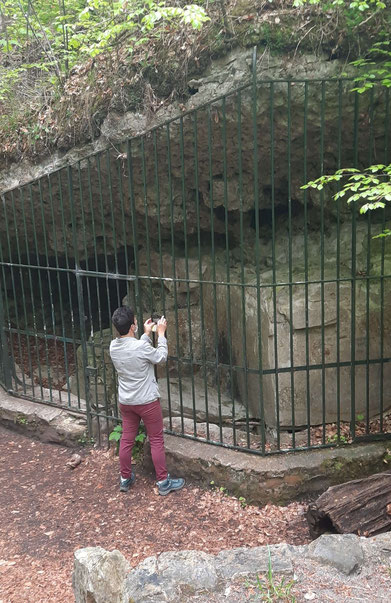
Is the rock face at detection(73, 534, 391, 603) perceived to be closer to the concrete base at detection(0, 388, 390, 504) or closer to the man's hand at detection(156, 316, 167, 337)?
the concrete base at detection(0, 388, 390, 504)

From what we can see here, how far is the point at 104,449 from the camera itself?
5.77m

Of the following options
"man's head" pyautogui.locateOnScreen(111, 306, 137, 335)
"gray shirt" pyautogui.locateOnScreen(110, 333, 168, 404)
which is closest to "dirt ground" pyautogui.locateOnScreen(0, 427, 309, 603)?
"gray shirt" pyautogui.locateOnScreen(110, 333, 168, 404)

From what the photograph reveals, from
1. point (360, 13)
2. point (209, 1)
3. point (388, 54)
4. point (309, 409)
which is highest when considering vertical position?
point (209, 1)

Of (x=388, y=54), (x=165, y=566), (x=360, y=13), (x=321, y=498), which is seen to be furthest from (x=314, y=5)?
(x=165, y=566)

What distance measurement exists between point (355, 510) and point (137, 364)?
2092mm

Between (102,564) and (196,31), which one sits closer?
(102,564)

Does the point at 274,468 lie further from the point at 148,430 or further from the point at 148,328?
the point at 148,328

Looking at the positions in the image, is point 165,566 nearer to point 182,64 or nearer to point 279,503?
point 279,503

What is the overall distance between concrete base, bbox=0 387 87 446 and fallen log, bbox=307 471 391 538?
3028 mm

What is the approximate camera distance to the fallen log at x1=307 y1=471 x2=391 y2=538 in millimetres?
3748

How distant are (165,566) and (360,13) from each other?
15.0 feet

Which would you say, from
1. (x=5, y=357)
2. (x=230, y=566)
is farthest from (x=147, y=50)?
(x=230, y=566)

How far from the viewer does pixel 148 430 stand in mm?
4816

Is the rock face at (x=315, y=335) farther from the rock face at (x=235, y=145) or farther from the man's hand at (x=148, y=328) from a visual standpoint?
the rock face at (x=235, y=145)
